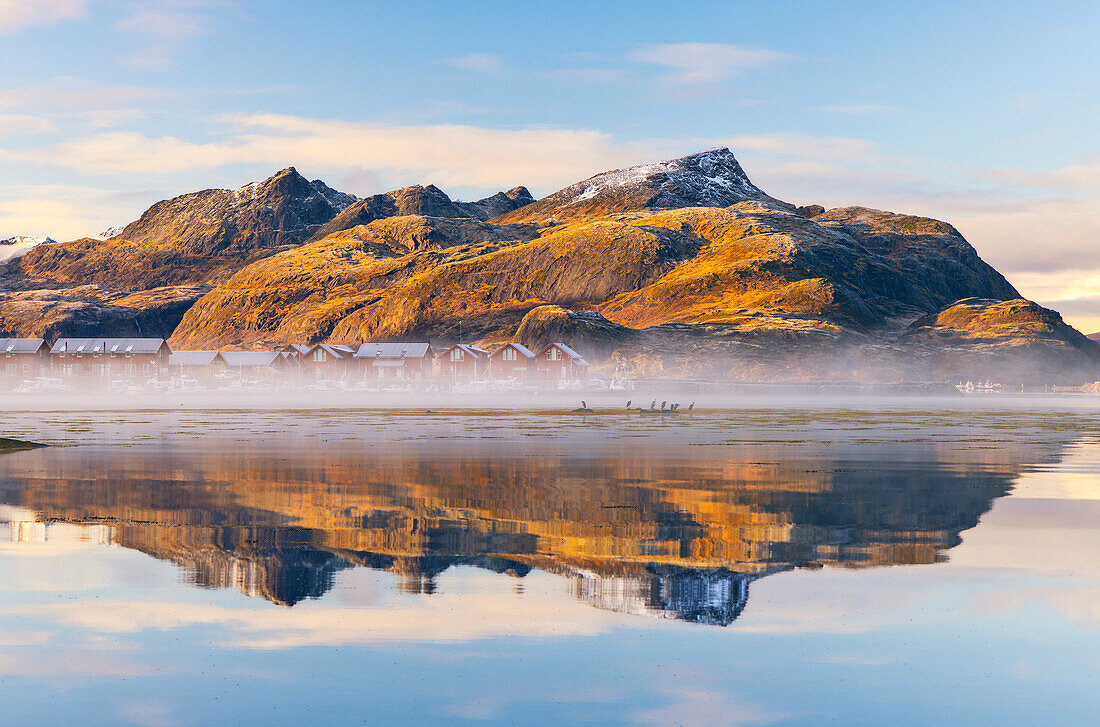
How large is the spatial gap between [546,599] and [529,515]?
8.78m

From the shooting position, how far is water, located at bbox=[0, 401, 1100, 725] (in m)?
11.1

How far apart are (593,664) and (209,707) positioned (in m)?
4.16

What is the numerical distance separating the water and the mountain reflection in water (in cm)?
12

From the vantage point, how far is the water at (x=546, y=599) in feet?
36.5

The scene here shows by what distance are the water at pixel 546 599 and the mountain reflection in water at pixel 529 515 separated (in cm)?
12

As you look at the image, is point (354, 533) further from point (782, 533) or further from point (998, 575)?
point (998, 575)

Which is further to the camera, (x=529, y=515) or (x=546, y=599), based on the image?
(x=529, y=515)

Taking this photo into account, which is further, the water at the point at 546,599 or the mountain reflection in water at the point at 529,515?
the mountain reflection in water at the point at 529,515

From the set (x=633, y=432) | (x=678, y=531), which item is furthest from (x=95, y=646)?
(x=633, y=432)

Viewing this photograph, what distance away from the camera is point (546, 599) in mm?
15422

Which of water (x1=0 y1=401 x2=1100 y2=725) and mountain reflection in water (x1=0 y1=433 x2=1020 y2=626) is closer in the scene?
water (x1=0 y1=401 x2=1100 y2=725)

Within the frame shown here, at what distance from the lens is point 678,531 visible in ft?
71.3

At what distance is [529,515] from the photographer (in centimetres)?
2419

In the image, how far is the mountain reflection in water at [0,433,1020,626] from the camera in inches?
683
